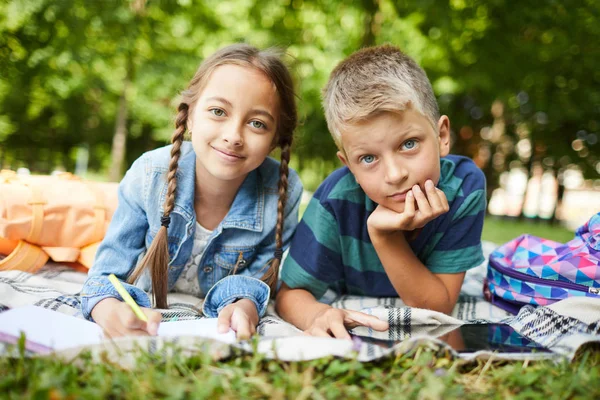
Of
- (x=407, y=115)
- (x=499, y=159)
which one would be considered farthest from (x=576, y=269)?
(x=499, y=159)

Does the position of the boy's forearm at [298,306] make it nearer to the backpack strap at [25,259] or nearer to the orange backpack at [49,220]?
the orange backpack at [49,220]

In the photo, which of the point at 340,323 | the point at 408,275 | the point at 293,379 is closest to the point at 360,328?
the point at 340,323

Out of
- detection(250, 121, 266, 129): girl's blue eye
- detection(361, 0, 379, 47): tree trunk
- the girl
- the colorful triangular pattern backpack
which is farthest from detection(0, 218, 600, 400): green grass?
detection(361, 0, 379, 47): tree trunk

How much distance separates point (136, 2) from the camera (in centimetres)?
648

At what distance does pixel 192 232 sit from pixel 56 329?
73 cm

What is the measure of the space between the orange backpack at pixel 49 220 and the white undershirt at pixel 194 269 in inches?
21.2

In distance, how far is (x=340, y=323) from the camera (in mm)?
1568

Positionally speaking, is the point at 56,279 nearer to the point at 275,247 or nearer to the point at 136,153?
the point at 275,247

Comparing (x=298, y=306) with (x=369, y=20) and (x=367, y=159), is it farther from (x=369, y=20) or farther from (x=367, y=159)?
(x=369, y=20)

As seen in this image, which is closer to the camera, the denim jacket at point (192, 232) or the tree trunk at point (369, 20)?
the denim jacket at point (192, 232)

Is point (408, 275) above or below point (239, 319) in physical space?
above

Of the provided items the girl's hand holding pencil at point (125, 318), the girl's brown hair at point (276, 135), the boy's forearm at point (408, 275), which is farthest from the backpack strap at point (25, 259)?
the boy's forearm at point (408, 275)

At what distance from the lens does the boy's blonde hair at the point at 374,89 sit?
1.70 metres

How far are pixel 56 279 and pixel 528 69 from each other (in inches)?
222
